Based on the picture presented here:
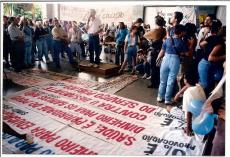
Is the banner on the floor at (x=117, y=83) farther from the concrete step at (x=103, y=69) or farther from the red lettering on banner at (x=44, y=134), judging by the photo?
the red lettering on banner at (x=44, y=134)

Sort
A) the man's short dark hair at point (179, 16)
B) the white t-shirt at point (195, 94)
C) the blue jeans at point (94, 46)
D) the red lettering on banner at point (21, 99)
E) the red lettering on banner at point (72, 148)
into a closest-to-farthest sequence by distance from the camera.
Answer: the red lettering on banner at point (72, 148) < the white t-shirt at point (195, 94) < the man's short dark hair at point (179, 16) < the red lettering on banner at point (21, 99) < the blue jeans at point (94, 46)

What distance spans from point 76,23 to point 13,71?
2.27 feet

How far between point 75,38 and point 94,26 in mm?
204

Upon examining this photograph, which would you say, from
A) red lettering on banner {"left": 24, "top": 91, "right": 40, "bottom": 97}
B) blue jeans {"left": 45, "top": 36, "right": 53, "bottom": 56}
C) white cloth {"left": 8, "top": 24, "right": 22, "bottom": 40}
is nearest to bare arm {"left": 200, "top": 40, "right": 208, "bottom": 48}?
blue jeans {"left": 45, "top": 36, "right": 53, "bottom": 56}

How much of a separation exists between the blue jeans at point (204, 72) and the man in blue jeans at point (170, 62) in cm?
16

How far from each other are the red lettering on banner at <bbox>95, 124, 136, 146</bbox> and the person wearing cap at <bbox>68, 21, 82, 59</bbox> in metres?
0.78

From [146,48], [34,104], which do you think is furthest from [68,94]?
[146,48]

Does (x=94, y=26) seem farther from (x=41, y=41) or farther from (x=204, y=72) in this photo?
(x=204, y=72)

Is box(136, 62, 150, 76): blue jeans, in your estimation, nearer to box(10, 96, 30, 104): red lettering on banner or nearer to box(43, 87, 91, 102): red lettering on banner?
box(43, 87, 91, 102): red lettering on banner

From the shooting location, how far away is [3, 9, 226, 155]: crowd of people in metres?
1.83

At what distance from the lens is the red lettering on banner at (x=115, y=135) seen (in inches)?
67.3

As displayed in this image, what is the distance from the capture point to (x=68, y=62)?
2396mm

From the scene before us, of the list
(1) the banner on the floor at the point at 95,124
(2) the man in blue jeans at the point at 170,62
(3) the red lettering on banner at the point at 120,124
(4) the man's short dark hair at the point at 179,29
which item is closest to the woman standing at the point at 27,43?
(1) the banner on the floor at the point at 95,124

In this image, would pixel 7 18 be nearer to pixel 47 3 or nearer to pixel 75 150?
pixel 47 3
